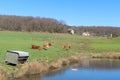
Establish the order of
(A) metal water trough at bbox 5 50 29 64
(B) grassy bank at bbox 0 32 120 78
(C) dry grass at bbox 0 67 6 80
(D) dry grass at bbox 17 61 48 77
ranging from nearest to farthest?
(C) dry grass at bbox 0 67 6 80, (D) dry grass at bbox 17 61 48 77, (A) metal water trough at bbox 5 50 29 64, (B) grassy bank at bbox 0 32 120 78

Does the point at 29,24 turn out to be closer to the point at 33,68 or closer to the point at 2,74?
the point at 33,68

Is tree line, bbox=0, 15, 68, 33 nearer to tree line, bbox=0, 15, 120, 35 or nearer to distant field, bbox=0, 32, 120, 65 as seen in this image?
tree line, bbox=0, 15, 120, 35

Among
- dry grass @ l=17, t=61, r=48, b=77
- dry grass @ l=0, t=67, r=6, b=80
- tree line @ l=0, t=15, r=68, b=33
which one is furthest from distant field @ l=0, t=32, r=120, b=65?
tree line @ l=0, t=15, r=68, b=33

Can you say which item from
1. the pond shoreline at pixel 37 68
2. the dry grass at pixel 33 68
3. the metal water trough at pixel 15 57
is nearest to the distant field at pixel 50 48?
the metal water trough at pixel 15 57

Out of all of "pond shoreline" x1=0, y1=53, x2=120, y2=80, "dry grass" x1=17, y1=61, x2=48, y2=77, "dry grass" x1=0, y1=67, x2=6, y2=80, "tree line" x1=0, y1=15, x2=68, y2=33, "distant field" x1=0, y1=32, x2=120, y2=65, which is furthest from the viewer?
"tree line" x1=0, y1=15, x2=68, y2=33

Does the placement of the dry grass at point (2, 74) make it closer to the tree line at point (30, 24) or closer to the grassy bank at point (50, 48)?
the grassy bank at point (50, 48)

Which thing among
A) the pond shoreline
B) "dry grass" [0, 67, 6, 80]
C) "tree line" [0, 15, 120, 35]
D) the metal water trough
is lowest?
the pond shoreline

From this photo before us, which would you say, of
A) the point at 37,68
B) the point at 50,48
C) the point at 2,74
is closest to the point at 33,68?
the point at 37,68

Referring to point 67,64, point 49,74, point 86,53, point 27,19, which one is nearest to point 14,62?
point 49,74

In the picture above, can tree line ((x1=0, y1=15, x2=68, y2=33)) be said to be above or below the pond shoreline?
above

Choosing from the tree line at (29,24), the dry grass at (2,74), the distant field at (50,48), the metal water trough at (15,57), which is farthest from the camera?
the tree line at (29,24)

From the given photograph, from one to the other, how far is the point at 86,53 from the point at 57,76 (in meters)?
27.7

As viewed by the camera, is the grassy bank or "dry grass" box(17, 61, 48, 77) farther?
the grassy bank

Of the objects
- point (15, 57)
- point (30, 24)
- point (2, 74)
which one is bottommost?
point (2, 74)
